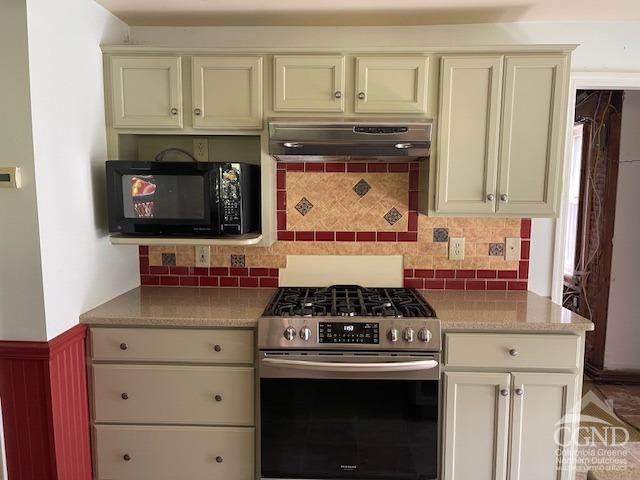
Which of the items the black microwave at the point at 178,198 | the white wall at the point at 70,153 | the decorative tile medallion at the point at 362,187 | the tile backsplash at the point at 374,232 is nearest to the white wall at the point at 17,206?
the white wall at the point at 70,153

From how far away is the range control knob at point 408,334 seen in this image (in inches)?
67.8

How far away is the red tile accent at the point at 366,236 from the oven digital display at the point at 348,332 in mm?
666

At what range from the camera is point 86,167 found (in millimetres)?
1856

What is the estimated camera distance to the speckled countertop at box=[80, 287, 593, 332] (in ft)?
5.71

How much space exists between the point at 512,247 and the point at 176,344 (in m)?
1.76

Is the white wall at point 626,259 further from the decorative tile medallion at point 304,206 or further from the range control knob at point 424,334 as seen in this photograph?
the decorative tile medallion at point 304,206

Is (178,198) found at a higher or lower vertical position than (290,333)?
higher

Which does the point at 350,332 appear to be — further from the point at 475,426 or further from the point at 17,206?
the point at 17,206

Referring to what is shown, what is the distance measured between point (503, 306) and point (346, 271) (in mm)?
805

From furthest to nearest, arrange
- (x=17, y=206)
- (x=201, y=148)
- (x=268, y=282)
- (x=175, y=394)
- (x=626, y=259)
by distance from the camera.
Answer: (x=626, y=259), (x=268, y=282), (x=201, y=148), (x=175, y=394), (x=17, y=206)

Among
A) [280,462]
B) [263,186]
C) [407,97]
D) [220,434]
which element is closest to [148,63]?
[263,186]

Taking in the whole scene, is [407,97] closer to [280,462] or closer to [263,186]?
[263,186]

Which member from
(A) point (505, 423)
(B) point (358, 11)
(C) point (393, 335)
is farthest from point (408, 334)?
(B) point (358, 11)

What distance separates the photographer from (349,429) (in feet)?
5.87
